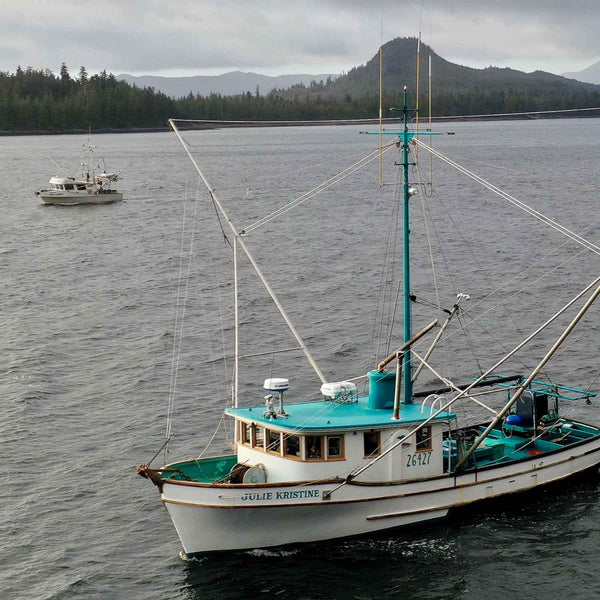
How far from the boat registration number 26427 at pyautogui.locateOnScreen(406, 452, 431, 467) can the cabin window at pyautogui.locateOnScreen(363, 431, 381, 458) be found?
1.14 meters

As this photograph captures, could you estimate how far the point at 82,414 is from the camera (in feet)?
148

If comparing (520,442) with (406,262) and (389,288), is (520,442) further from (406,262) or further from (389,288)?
(389,288)

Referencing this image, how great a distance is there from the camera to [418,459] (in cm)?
3272

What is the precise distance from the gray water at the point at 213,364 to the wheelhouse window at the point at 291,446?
293cm

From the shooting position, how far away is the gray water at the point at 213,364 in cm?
3073

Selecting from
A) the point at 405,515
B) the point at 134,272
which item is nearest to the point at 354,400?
the point at 405,515

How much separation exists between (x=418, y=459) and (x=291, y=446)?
4079 mm

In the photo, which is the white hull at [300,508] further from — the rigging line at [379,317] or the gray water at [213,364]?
the rigging line at [379,317]

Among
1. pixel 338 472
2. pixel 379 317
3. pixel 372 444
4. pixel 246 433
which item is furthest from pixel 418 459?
pixel 379 317

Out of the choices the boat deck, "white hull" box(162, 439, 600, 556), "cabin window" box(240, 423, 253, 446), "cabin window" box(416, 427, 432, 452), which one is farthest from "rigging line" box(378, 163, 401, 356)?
"cabin window" box(240, 423, 253, 446)

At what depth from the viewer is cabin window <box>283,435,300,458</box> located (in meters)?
31.6

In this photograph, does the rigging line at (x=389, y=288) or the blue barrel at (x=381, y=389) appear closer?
the blue barrel at (x=381, y=389)

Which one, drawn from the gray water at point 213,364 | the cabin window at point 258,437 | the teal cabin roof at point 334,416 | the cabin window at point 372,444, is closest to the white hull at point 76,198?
the gray water at point 213,364

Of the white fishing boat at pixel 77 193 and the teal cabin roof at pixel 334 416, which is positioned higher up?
the white fishing boat at pixel 77 193
